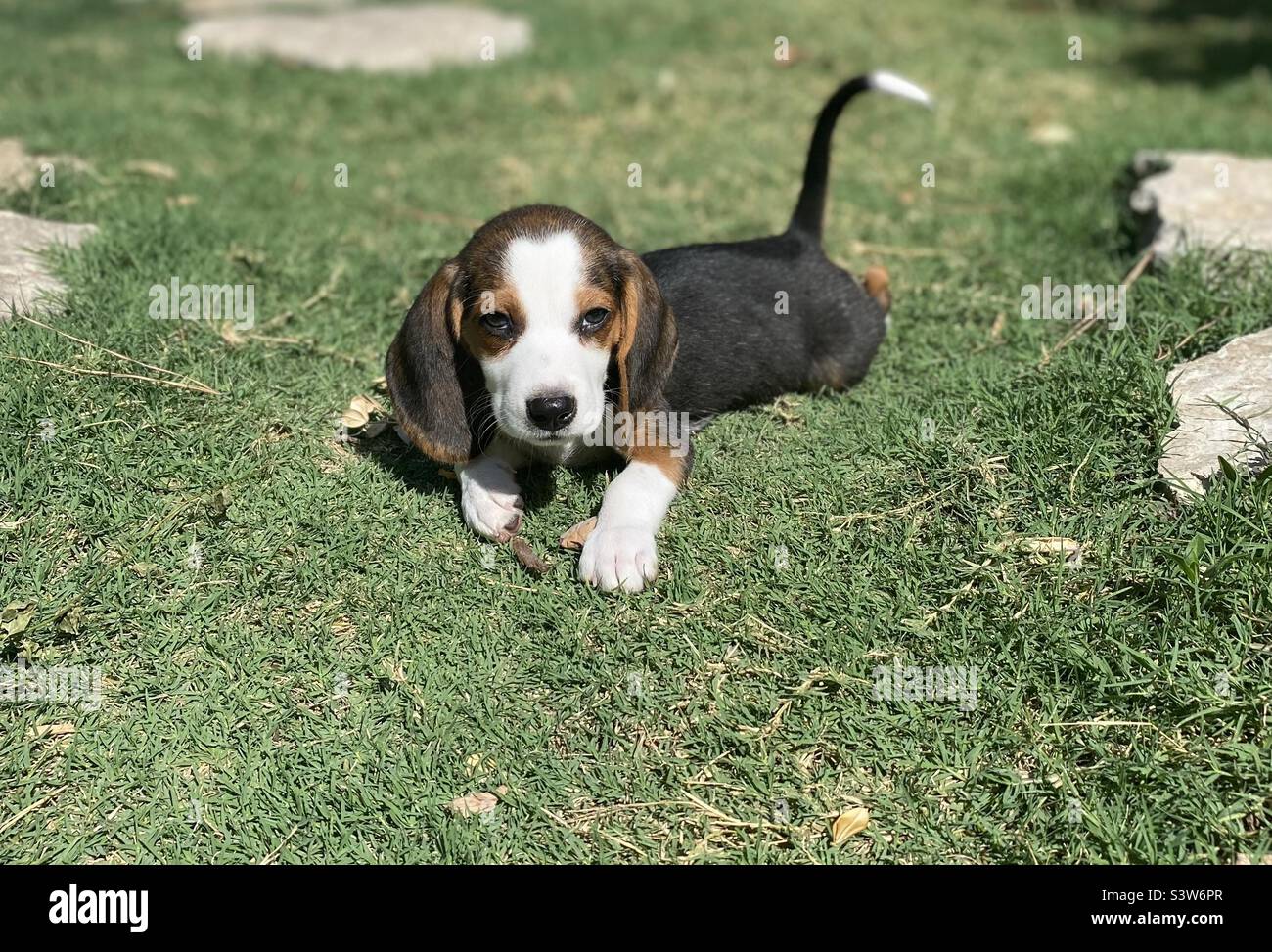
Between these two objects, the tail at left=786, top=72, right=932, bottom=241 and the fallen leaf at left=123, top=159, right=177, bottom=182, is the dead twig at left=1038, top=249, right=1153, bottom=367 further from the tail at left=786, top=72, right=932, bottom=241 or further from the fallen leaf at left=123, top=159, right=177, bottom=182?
the fallen leaf at left=123, top=159, right=177, bottom=182

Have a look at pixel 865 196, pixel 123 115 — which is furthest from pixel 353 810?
pixel 123 115

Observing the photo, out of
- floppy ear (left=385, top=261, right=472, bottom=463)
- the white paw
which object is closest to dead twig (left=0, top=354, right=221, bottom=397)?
floppy ear (left=385, top=261, right=472, bottom=463)

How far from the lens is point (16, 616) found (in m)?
3.31

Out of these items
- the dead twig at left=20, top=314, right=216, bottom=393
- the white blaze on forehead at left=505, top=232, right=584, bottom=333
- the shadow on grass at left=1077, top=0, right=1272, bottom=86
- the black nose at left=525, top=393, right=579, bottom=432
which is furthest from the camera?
the shadow on grass at left=1077, top=0, right=1272, bottom=86

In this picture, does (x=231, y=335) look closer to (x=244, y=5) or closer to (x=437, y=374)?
(x=437, y=374)

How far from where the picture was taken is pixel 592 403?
3.32 m

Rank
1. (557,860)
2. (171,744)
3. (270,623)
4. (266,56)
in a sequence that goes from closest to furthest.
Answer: (557,860)
(171,744)
(270,623)
(266,56)

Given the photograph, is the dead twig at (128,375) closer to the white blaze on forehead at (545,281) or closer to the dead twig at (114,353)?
the dead twig at (114,353)

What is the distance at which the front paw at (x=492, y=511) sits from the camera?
3.63 m

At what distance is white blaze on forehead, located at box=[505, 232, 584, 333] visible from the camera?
10.9 feet

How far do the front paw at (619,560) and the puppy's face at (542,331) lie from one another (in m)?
0.36

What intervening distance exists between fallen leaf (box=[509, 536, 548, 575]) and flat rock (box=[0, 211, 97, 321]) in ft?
7.29

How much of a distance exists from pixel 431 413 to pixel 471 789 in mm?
1182

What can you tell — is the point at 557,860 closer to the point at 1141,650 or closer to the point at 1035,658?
the point at 1035,658
